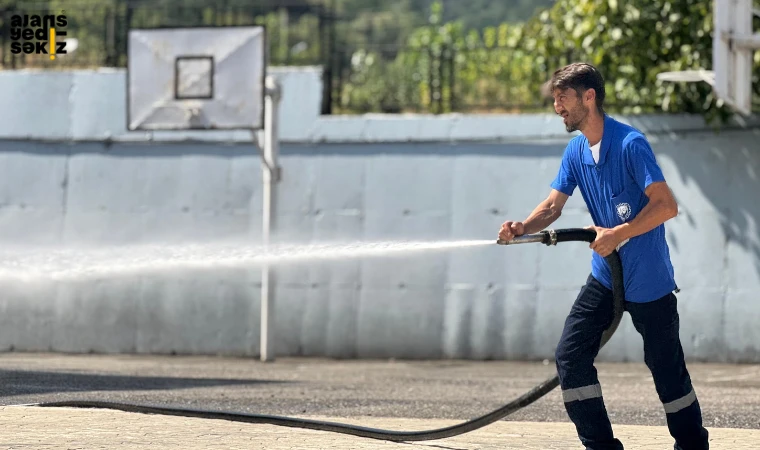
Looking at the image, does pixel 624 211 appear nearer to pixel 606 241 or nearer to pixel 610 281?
pixel 606 241

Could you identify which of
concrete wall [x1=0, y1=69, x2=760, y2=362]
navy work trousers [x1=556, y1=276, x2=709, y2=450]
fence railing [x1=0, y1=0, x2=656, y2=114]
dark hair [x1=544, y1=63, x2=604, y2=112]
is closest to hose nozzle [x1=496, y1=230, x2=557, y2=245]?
navy work trousers [x1=556, y1=276, x2=709, y2=450]

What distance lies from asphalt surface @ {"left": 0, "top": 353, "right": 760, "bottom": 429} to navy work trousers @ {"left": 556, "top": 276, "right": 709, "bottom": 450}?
8.75 feet

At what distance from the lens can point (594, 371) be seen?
6395 mm

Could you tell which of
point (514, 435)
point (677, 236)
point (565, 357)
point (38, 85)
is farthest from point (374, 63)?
point (565, 357)

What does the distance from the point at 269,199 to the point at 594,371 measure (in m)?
9.78

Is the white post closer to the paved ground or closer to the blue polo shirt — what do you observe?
the paved ground

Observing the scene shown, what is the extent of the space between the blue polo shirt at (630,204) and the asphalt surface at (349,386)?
2.82 m

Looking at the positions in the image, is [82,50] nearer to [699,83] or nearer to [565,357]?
[699,83]

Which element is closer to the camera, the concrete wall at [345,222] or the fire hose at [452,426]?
the fire hose at [452,426]

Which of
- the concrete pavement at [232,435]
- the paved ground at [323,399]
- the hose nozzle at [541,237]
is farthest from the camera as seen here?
the paved ground at [323,399]

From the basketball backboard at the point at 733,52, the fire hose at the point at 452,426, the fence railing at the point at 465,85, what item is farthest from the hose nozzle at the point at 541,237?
the fence railing at the point at 465,85

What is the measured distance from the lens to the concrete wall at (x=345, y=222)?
1566 cm

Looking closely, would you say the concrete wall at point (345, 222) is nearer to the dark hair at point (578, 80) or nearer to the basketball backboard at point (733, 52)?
the basketball backboard at point (733, 52)

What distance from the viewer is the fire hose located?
20.9ft
